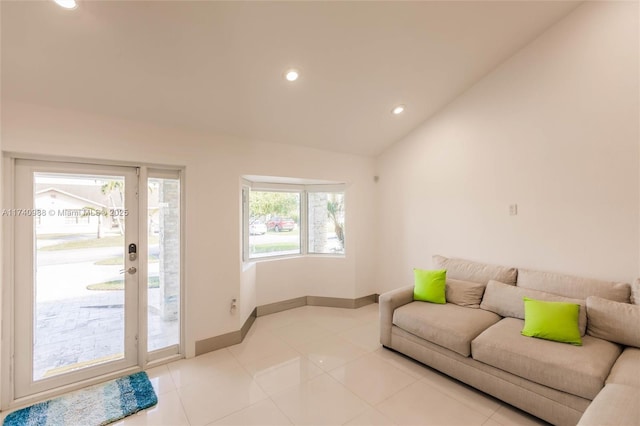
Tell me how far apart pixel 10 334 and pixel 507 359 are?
3.90 meters

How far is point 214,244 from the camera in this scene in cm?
314

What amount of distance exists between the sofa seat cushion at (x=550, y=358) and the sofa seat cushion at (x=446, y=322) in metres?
0.10

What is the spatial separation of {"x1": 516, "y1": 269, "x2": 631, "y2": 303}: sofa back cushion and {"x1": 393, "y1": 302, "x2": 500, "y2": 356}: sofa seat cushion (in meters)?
0.49

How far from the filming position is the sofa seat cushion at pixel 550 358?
1854mm

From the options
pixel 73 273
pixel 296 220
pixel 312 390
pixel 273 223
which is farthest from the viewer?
pixel 296 220

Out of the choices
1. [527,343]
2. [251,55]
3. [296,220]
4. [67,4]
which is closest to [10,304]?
[67,4]

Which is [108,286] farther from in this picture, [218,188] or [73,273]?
[218,188]

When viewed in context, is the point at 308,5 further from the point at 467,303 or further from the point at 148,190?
the point at 467,303

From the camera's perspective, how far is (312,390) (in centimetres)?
244

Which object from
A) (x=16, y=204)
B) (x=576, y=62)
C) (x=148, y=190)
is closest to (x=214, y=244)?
(x=148, y=190)

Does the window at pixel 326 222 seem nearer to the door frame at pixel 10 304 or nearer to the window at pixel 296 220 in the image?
the window at pixel 296 220

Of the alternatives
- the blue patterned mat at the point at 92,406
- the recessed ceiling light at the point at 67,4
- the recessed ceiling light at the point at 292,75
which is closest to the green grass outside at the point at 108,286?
the blue patterned mat at the point at 92,406

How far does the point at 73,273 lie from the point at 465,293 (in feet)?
12.7

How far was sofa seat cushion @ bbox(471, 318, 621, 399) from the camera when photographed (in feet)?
6.08
